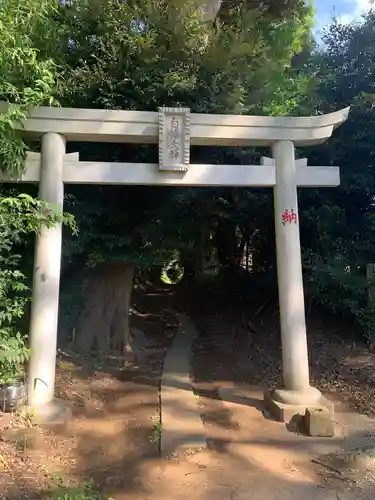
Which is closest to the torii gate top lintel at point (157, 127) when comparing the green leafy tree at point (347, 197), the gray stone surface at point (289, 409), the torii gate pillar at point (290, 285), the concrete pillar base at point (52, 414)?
the torii gate pillar at point (290, 285)

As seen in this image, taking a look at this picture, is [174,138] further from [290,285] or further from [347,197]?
[347,197]

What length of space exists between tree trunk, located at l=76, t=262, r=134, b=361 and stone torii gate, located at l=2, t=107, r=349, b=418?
262 cm

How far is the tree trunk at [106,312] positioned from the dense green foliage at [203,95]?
55cm

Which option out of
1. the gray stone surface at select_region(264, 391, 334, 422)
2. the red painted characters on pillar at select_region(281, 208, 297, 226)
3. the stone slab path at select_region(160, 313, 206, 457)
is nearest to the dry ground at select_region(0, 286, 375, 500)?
the stone slab path at select_region(160, 313, 206, 457)

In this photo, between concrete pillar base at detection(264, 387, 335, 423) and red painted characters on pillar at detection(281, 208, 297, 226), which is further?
red painted characters on pillar at detection(281, 208, 297, 226)

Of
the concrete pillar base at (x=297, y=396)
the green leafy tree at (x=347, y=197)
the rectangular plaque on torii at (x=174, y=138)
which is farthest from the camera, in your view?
the green leafy tree at (x=347, y=197)

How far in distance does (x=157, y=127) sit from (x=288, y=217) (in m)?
1.99

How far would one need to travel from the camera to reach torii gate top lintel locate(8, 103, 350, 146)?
16.1 ft

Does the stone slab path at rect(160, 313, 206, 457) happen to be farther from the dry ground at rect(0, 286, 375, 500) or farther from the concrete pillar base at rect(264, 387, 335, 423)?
the concrete pillar base at rect(264, 387, 335, 423)

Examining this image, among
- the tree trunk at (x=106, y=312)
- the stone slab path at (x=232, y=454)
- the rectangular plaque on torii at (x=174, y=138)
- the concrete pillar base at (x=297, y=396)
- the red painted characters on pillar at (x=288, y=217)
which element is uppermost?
the rectangular plaque on torii at (x=174, y=138)

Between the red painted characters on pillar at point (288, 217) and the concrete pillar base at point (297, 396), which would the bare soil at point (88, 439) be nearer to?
the concrete pillar base at point (297, 396)

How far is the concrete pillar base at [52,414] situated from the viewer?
433cm

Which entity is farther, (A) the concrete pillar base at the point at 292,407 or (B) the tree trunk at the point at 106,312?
(B) the tree trunk at the point at 106,312

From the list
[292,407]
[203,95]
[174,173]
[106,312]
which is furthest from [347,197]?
[106,312]
